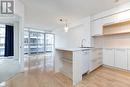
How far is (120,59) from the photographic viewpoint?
15.0 feet

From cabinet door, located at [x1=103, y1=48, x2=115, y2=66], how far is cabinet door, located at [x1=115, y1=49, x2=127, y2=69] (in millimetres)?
199

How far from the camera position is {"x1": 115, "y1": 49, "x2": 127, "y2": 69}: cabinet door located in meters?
4.37

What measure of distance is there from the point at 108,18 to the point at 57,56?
8.12 feet

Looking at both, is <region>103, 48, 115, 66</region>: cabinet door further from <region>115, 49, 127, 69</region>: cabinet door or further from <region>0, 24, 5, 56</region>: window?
<region>0, 24, 5, 56</region>: window

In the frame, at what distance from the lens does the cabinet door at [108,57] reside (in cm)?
491

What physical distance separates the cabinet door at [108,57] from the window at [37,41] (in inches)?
274

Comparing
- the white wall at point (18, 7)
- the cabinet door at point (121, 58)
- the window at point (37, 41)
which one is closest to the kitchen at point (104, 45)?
the cabinet door at point (121, 58)

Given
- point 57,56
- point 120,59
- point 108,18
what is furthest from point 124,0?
point 57,56

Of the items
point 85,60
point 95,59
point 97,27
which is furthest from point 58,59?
point 97,27

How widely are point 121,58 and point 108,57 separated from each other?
0.63 m

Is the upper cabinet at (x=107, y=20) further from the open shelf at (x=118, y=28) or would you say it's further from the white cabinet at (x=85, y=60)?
the white cabinet at (x=85, y=60)

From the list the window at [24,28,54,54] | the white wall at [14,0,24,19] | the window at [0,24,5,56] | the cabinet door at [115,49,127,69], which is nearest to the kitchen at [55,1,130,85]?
the cabinet door at [115,49,127,69]

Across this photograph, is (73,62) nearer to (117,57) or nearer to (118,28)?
(117,57)

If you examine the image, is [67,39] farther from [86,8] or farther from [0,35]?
[0,35]
